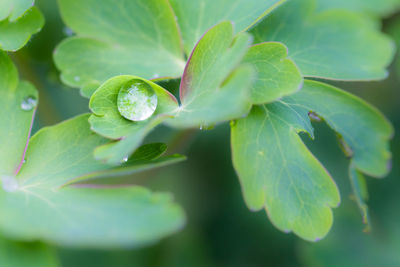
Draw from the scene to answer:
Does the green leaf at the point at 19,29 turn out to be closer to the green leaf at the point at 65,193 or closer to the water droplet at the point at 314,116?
→ the green leaf at the point at 65,193

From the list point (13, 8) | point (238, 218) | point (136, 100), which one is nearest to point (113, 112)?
point (136, 100)

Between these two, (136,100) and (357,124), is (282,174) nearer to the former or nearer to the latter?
(357,124)

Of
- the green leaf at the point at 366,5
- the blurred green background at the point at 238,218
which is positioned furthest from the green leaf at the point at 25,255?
the green leaf at the point at 366,5

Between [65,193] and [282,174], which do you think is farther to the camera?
[282,174]

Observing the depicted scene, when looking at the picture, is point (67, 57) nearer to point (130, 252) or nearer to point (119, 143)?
point (119, 143)

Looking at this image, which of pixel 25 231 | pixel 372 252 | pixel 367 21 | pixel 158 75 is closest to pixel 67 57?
pixel 158 75

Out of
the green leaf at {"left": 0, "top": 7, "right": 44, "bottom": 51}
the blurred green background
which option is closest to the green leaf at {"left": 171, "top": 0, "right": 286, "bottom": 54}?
the green leaf at {"left": 0, "top": 7, "right": 44, "bottom": 51}
